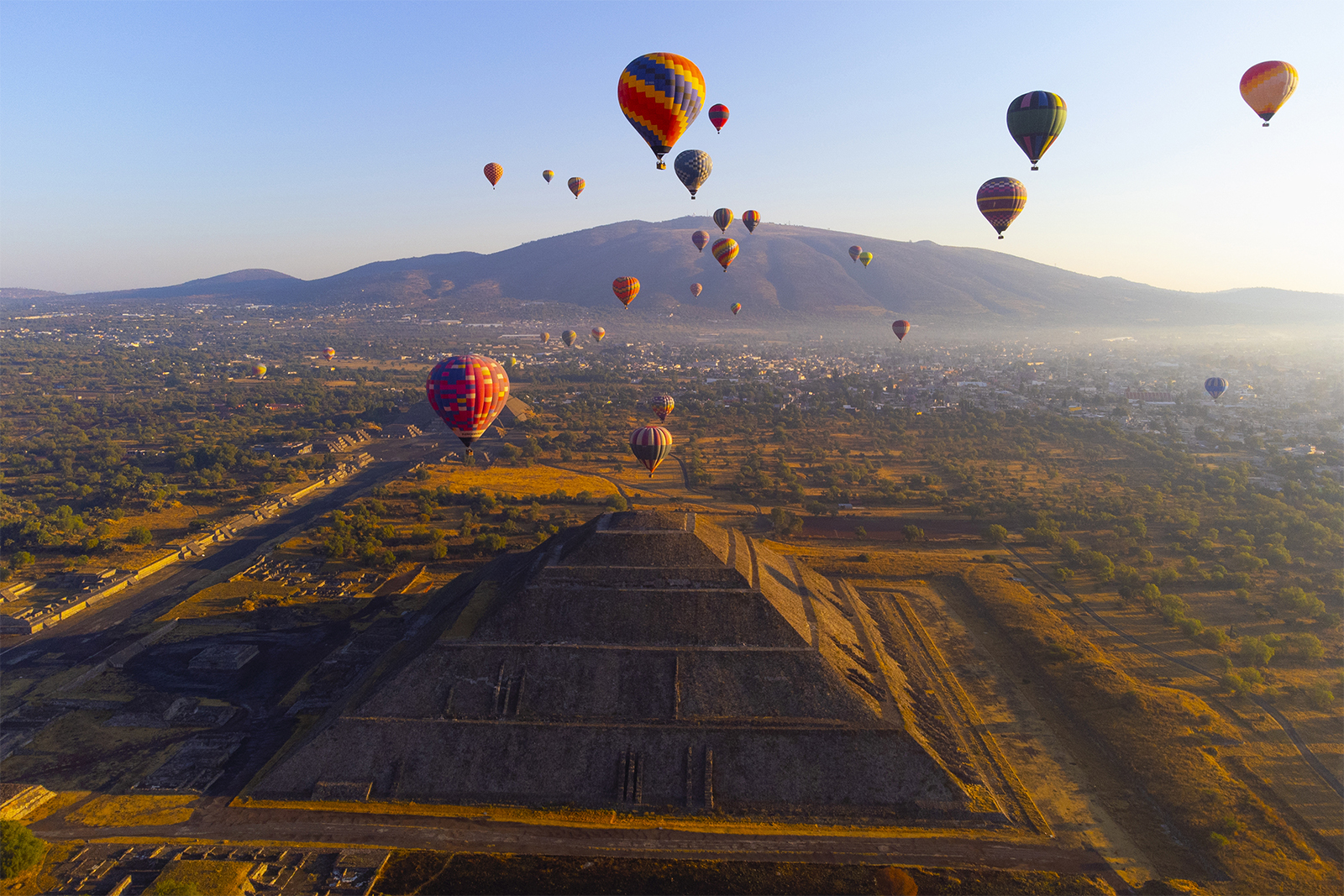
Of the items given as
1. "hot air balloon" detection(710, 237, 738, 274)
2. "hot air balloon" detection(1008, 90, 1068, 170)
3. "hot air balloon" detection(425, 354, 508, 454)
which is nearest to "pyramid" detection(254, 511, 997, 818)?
"hot air balloon" detection(425, 354, 508, 454)

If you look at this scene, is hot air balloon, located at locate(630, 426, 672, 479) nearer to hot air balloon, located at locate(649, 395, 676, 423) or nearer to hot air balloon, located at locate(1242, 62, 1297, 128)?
hot air balloon, located at locate(649, 395, 676, 423)

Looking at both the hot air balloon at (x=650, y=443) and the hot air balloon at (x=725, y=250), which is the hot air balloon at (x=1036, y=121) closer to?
the hot air balloon at (x=650, y=443)

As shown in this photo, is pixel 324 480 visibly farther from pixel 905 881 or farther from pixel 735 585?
pixel 905 881

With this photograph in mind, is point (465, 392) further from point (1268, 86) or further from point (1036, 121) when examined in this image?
point (1268, 86)

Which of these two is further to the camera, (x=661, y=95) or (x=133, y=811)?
(x=661, y=95)

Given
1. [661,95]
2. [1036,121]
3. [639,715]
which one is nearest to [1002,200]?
[1036,121]
